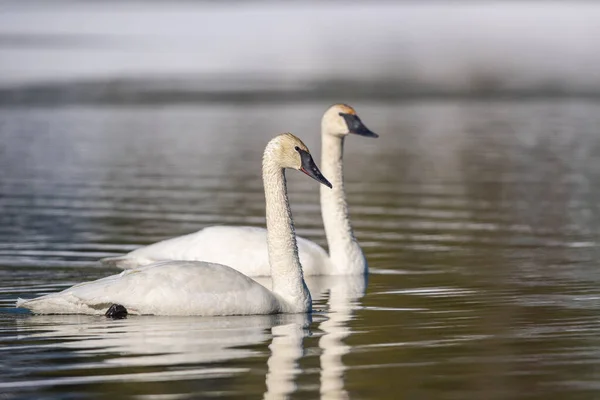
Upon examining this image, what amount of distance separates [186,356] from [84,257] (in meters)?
6.16

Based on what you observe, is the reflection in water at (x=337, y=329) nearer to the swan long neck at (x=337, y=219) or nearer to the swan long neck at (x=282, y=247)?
the swan long neck at (x=337, y=219)

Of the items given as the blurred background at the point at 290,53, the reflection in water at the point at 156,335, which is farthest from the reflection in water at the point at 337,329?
the blurred background at the point at 290,53

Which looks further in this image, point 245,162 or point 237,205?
point 245,162

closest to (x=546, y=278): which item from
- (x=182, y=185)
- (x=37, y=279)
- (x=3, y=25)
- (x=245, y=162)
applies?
(x=37, y=279)

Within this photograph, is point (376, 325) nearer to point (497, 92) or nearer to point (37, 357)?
point (37, 357)

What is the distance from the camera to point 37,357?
10477 millimetres

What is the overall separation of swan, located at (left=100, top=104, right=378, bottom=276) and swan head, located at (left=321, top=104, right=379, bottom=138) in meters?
0.08

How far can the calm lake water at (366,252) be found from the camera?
9.78m


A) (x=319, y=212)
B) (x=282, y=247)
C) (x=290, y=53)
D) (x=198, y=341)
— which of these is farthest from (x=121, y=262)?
(x=290, y=53)

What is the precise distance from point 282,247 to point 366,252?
182 inches

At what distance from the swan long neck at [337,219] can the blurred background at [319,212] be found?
343mm

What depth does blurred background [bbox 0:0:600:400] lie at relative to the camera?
10.0 meters

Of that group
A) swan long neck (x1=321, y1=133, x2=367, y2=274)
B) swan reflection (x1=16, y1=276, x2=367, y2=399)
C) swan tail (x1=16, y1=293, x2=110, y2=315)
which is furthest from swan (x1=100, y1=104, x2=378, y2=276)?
swan tail (x1=16, y1=293, x2=110, y2=315)

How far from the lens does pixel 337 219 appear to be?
53.2 feet
